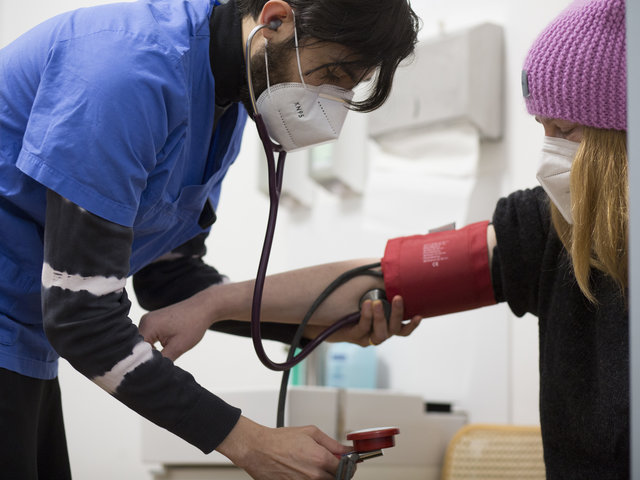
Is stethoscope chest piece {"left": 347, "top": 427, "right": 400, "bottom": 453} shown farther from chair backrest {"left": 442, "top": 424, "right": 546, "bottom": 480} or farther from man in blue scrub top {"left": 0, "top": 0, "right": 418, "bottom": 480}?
chair backrest {"left": 442, "top": 424, "right": 546, "bottom": 480}

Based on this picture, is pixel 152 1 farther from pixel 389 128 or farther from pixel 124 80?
pixel 389 128

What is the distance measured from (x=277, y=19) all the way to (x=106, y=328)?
1.63 feet

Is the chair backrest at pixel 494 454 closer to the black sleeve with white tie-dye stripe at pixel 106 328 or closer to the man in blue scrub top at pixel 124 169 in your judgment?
the man in blue scrub top at pixel 124 169

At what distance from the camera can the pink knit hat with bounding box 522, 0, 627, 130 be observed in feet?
3.41

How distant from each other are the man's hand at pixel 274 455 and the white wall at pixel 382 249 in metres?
0.92

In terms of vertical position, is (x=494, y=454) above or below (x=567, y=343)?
below

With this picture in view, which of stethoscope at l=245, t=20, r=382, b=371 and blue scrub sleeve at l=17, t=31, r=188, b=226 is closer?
blue scrub sleeve at l=17, t=31, r=188, b=226

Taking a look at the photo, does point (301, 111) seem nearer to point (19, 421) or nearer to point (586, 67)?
point (586, 67)

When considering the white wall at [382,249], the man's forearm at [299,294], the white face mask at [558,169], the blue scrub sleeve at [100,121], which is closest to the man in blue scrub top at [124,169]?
the blue scrub sleeve at [100,121]

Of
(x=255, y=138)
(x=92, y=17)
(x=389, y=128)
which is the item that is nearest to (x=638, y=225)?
(x=92, y=17)

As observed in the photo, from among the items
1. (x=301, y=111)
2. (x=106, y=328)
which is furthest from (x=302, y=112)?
(x=106, y=328)

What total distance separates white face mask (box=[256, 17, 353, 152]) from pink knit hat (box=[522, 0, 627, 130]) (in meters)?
0.30

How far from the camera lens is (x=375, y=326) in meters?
1.33

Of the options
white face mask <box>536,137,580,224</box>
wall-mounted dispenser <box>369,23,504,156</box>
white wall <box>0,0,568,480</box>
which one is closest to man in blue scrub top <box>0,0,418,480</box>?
white face mask <box>536,137,580,224</box>
